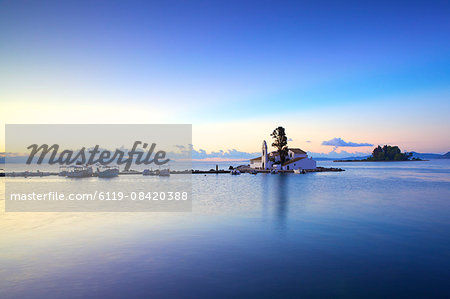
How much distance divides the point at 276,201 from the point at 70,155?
122 feet

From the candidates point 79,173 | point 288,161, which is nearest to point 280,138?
point 288,161

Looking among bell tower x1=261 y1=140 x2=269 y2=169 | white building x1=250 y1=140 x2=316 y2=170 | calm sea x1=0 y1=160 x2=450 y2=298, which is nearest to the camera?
calm sea x1=0 y1=160 x2=450 y2=298

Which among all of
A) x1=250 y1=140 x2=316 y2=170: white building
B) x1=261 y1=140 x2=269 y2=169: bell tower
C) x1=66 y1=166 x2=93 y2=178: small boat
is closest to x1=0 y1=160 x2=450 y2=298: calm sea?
x1=66 y1=166 x2=93 y2=178: small boat

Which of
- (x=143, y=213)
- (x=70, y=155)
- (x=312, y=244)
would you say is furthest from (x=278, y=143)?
(x=312, y=244)

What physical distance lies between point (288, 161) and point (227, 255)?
96.6 meters

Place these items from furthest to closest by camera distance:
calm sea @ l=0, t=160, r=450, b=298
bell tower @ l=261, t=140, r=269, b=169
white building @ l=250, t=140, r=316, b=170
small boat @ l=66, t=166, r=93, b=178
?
bell tower @ l=261, t=140, r=269, b=169, white building @ l=250, t=140, r=316, b=170, small boat @ l=66, t=166, r=93, b=178, calm sea @ l=0, t=160, r=450, b=298

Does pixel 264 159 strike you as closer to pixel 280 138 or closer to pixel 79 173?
pixel 280 138

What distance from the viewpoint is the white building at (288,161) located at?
107 meters

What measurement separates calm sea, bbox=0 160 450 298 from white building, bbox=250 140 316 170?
77006 millimetres

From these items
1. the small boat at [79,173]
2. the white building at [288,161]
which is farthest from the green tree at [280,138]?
the small boat at [79,173]

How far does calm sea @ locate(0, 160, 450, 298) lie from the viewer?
11.7 meters

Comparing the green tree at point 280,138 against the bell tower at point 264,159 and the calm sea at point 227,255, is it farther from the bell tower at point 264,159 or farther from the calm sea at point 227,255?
the calm sea at point 227,255

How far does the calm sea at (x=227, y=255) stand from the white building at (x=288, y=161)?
77006 mm

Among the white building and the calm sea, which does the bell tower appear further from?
the calm sea
